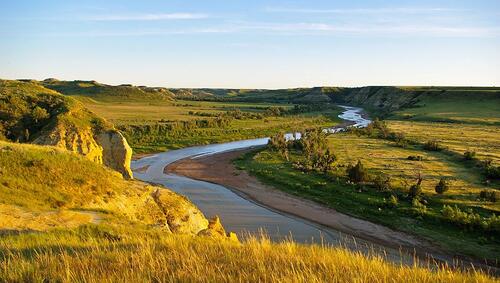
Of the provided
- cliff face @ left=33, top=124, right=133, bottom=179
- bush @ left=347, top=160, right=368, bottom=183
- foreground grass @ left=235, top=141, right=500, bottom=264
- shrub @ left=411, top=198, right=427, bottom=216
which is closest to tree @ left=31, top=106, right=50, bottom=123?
cliff face @ left=33, top=124, right=133, bottom=179

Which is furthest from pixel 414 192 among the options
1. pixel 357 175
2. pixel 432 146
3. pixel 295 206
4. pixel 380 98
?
pixel 380 98

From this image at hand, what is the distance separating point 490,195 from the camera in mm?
28234

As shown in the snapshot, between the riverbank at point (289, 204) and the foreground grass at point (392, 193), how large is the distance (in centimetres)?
69

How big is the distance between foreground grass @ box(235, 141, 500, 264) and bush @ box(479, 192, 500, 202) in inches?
17.9

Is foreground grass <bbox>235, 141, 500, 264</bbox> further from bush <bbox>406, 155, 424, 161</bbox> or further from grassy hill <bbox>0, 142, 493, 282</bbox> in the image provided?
grassy hill <bbox>0, 142, 493, 282</bbox>

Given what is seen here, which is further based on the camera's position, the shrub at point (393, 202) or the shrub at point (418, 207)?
the shrub at point (393, 202)

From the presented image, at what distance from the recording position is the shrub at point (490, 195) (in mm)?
27719

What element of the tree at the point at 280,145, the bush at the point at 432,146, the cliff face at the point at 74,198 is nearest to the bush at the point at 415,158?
the bush at the point at 432,146

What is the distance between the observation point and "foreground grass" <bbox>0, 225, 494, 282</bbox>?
5801 mm

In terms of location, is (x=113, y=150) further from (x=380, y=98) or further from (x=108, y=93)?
(x=380, y=98)

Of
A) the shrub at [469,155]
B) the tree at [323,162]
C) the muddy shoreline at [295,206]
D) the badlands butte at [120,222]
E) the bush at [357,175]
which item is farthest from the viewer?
the shrub at [469,155]

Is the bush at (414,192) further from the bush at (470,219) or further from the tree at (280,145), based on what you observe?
the tree at (280,145)

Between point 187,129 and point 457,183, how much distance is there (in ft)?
151

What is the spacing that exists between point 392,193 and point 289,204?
273 inches
